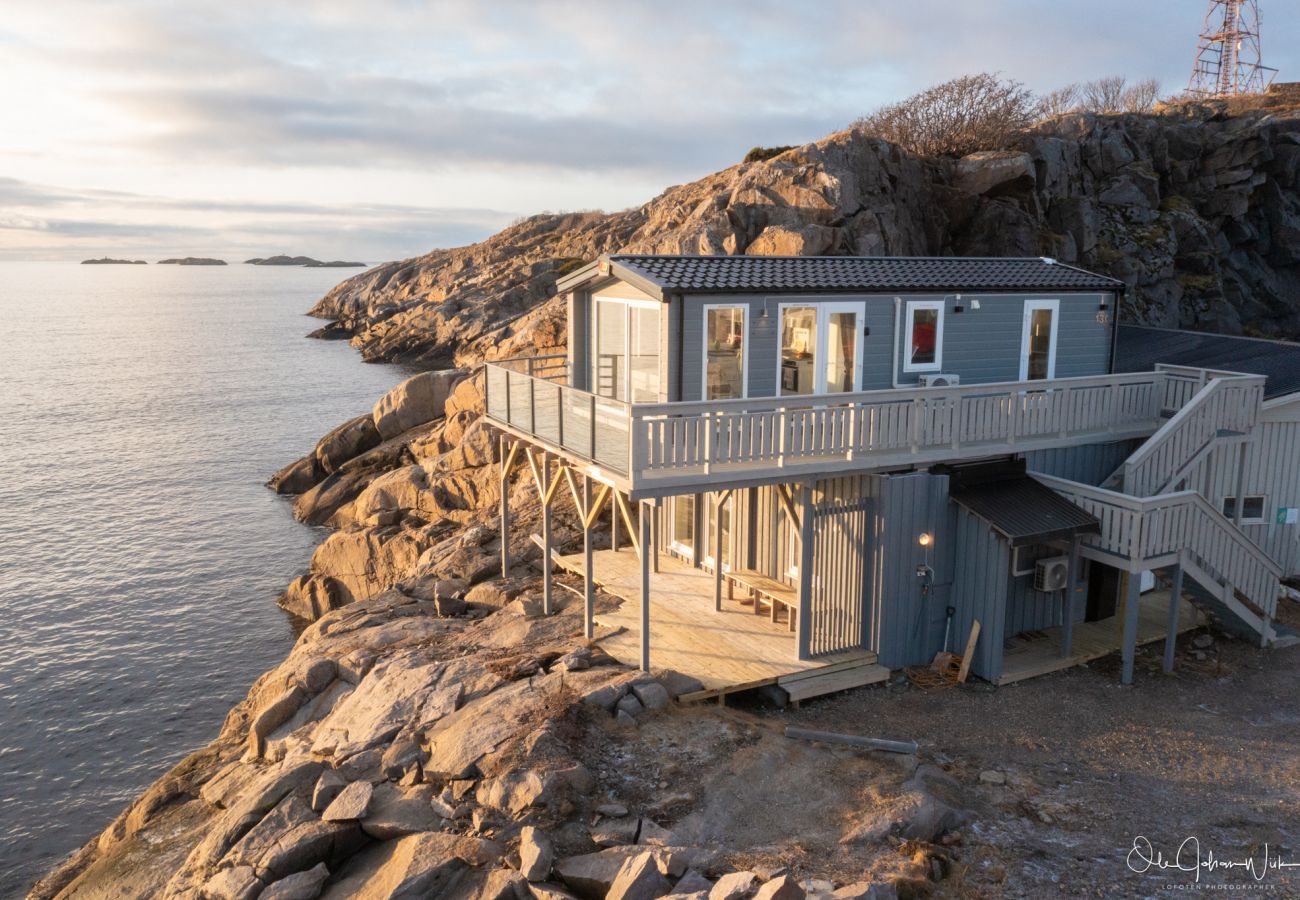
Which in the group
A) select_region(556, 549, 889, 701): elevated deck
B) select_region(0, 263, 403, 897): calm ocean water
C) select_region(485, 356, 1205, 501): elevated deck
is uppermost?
select_region(485, 356, 1205, 501): elevated deck

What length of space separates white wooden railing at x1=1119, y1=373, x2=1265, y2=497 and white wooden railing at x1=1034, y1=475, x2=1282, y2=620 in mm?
1030

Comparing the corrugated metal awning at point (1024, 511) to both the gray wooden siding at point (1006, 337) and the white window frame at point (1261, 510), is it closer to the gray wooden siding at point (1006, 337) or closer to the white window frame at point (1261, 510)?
the gray wooden siding at point (1006, 337)

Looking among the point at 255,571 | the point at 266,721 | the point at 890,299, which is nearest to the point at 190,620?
the point at 255,571

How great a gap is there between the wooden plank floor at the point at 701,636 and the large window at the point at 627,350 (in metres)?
3.84

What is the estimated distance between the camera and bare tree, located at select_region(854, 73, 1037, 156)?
144 ft

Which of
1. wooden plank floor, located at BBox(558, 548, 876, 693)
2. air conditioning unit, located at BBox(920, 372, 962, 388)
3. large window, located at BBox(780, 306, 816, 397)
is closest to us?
wooden plank floor, located at BBox(558, 548, 876, 693)

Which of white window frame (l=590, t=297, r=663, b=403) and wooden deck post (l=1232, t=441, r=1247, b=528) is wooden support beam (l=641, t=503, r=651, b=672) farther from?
wooden deck post (l=1232, t=441, r=1247, b=528)

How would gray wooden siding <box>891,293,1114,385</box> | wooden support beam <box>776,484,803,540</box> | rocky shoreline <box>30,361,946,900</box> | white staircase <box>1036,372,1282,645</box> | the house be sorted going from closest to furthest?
1. rocky shoreline <box>30,361,946,900</box>
2. the house
3. wooden support beam <box>776,484,803,540</box>
4. white staircase <box>1036,372,1282,645</box>
5. gray wooden siding <box>891,293,1114,385</box>

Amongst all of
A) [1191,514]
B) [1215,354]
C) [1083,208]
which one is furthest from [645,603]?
[1083,208]

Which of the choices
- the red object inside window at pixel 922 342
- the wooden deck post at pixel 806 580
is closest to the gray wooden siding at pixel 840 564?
the wooden deck post at pixel 806 580

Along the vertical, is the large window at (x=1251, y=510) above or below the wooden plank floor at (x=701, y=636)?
above

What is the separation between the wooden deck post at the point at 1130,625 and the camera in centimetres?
1577

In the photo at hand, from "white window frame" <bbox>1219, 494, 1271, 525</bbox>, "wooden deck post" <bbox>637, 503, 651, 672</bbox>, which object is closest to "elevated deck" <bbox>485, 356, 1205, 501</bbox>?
"wooden deck post" <bbox>637, 503, 651, 672</bbox>

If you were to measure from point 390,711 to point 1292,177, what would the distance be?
2178 inches
